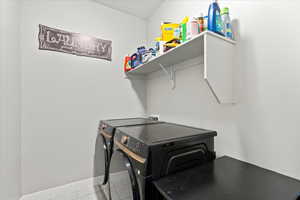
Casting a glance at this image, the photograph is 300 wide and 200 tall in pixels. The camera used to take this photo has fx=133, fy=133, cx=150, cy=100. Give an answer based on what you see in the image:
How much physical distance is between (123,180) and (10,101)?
1376 mm

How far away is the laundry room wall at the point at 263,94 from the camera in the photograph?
0.82m

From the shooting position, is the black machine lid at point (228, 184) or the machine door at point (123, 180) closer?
the black machine lid at point (228, 184)

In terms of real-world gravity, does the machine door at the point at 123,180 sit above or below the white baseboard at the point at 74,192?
above

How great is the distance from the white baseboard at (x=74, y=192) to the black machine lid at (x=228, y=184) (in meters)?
1.38

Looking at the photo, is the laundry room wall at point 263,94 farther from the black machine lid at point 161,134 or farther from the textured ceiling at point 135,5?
the textured ceiling at point 135,5

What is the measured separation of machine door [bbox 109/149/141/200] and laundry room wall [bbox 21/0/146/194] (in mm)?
1010

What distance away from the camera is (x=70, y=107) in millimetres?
1887

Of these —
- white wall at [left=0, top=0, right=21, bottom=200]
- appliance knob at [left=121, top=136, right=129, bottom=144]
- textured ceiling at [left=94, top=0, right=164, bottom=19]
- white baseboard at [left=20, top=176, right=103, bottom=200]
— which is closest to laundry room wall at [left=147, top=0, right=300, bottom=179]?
appliance knob at [left=121, top=136, right=129, bottom=144]

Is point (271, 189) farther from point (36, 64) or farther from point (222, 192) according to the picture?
point (36, 64)

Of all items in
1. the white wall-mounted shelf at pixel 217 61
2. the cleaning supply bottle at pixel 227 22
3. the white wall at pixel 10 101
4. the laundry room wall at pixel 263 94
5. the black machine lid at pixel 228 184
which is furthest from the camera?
the white wall at pixel 10 101

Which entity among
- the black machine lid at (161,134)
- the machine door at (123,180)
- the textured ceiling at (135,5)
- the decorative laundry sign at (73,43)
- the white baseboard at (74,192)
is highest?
the textured ceiling at (135,5)

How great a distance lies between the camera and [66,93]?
6.11 feet

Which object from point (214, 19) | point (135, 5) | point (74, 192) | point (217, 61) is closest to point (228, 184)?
point (217, 61)

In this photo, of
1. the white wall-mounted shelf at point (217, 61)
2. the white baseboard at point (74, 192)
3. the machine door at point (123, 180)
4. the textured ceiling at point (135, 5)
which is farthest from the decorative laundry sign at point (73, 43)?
the white baseboard at point (74, 192)
